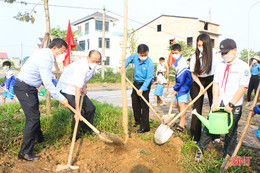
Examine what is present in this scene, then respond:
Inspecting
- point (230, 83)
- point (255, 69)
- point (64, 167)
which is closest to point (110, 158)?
point (64, 167)

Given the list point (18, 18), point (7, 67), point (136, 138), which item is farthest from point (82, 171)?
point (7, 67)

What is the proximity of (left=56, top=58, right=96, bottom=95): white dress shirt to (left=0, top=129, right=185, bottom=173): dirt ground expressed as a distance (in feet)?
3.22

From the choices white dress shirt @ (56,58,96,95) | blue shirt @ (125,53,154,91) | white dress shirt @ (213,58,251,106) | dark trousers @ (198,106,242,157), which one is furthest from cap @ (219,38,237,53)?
white dress shirt @ (56,58,96,95)

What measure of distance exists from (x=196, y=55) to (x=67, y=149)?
2678mm

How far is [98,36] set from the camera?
96.9 feet

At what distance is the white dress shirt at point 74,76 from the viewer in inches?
128

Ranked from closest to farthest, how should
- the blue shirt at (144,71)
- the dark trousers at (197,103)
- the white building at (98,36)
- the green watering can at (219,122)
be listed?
the green watering can at (219,122)
the dark trousers at (197,103)
the blue shirt at (144,71)
the white building at (98,36)

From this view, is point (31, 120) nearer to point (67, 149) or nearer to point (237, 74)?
point (67, 149)

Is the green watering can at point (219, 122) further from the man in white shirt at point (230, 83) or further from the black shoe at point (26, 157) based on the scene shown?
the black shoe at point (26, 157)

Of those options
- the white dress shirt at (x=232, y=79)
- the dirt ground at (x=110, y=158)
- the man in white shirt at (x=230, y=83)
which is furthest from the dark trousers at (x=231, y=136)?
the dirt ground at (x=110, y=158)

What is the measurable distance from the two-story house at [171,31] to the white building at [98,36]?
469cm

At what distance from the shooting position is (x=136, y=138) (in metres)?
3.72

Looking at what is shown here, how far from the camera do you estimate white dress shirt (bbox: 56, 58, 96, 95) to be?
3.25 metres

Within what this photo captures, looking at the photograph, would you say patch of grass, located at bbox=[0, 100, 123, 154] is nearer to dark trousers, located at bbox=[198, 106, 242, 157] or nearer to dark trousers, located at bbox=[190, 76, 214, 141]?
dark trousers, located at bbox=[190, 76, 214, 141]
